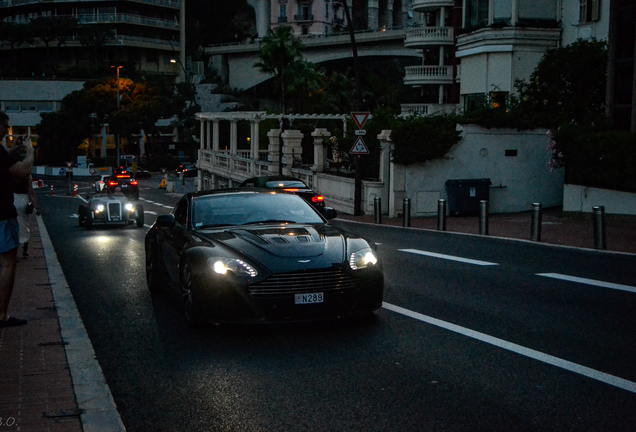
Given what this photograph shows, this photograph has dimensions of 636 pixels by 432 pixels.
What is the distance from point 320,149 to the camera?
33656 mm

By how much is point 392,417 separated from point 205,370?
2036mm

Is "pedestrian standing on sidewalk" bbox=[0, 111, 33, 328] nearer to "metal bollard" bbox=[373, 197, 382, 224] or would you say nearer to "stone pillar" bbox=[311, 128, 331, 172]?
"metal bollard" bbox=[373, 197, 382, 224]

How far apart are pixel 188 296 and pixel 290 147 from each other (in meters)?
29.5

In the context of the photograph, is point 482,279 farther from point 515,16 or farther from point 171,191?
point 171,191

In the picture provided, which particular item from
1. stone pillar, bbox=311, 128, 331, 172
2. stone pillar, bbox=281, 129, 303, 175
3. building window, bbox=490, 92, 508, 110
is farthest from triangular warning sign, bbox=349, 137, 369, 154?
stone pillar, bbox=281, 129, 303, 175

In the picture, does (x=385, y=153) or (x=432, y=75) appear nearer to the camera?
(x=385, y=153)

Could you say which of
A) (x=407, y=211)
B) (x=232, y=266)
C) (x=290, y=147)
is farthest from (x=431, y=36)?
(x=232, y=266)

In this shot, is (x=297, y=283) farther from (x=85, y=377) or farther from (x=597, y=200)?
(x=597, y=200)

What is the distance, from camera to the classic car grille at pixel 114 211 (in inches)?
1077

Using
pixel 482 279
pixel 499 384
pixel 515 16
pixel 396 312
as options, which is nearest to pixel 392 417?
pixel 499 384

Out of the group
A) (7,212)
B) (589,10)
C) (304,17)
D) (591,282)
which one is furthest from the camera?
(304,17)

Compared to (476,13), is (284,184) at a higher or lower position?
lower

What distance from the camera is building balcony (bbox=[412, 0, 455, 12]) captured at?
178ft

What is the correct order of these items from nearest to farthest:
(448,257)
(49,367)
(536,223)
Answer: (49,367) < (448,257) < (536,223)
